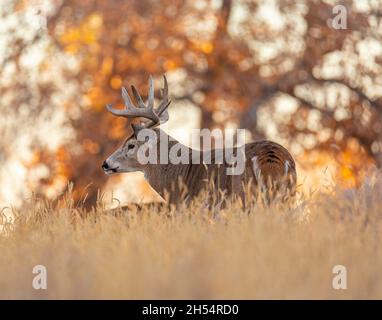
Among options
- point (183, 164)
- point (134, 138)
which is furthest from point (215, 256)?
point (134, 138)

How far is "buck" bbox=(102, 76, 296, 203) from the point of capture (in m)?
11.0

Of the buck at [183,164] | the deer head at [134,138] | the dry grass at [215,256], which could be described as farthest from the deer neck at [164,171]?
the dry grass at [215,256]

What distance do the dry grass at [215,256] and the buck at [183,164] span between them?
217 centimetres

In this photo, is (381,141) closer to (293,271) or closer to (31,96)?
(31,96)

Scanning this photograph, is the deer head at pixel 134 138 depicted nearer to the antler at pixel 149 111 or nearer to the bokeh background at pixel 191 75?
the antler at pixel 149 111

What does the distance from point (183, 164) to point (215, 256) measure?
19.2 feet

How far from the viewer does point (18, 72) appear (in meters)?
19.6

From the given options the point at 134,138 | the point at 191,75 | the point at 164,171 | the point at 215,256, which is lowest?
the point at 215,256

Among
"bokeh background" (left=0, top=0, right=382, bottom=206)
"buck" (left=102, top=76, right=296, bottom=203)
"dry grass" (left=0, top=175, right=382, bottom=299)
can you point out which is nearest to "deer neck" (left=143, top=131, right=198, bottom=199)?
"buck" (left=102, top=76, right=296, bottom=203)

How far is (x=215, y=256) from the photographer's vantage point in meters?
6.66

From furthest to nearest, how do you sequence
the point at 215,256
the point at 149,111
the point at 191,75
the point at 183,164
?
the point at 191,75 → the point at 149,111 → the point at 183,164 → the point at 215,256

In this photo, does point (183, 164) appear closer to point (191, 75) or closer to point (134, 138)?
point (134, 138)

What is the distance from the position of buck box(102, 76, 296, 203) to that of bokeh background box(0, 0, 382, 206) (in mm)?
6226
